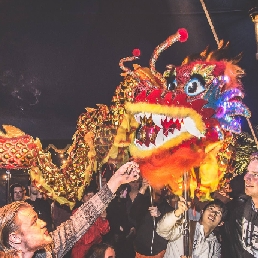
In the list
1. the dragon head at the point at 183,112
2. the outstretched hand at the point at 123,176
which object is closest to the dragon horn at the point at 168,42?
the dragon head at the point at 183,112

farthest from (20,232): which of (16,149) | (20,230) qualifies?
(16,149)

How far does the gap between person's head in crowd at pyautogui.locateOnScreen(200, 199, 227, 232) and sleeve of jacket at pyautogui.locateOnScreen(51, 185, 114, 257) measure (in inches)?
45.7

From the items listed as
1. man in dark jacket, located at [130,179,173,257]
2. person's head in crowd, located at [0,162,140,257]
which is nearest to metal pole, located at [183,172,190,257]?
man in dark jacket, located at [130,179,173,257]

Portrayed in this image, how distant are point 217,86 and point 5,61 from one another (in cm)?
174

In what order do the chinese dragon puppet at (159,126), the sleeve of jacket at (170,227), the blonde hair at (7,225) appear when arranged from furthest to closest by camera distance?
the sleeve of jacket at (170,227) → the chinese dragon puppet at (159,126) → the blonde hair at (7,225)

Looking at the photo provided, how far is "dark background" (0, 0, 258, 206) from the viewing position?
3701mm

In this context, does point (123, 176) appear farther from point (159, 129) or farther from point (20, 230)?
point (159, 129)

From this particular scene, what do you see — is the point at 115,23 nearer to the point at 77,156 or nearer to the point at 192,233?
the point at 77,156

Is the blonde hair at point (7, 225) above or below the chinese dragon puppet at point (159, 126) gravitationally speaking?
below

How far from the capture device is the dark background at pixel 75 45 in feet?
12.1

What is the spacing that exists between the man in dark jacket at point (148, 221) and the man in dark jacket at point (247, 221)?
429mm

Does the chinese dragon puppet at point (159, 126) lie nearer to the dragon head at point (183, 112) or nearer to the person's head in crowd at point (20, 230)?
the dragon head at point (183, 112)

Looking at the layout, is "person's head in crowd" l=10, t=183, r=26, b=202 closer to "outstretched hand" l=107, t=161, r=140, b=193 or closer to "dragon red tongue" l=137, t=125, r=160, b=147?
"dragon red tongue" l=137, t=125, r=160, b=147

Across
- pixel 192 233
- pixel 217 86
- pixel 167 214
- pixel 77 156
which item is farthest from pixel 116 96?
pixel 192 233
